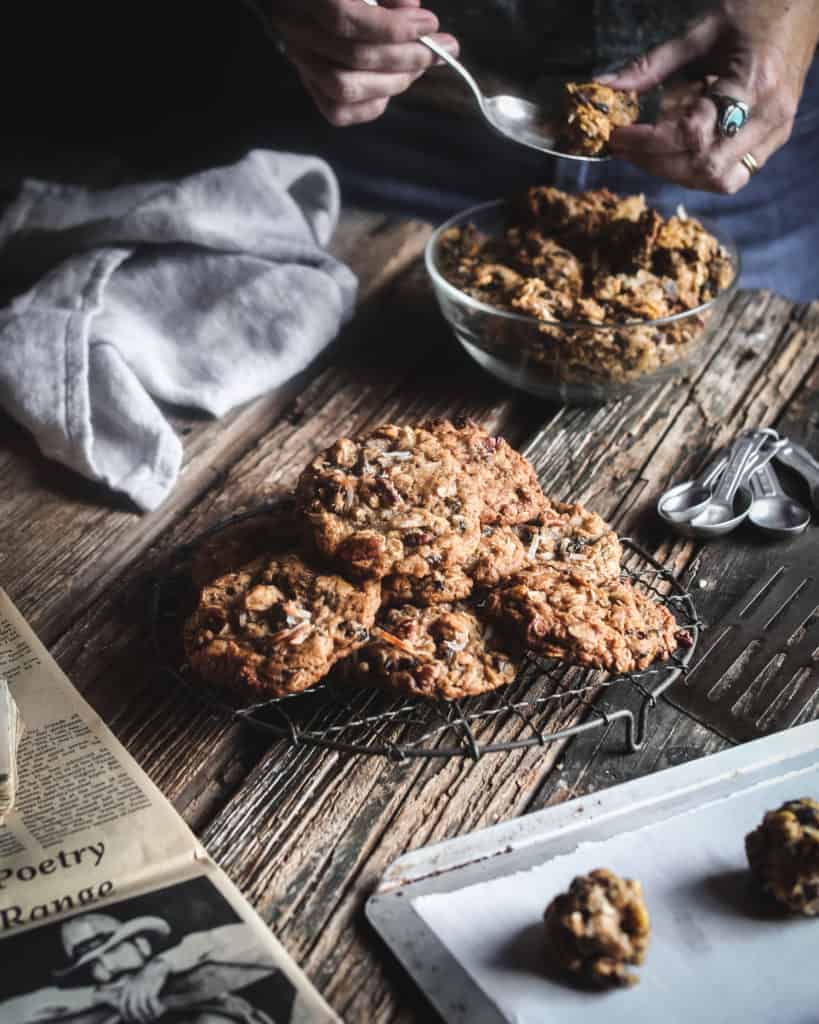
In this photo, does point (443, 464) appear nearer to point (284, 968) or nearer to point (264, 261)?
point (284, 968)

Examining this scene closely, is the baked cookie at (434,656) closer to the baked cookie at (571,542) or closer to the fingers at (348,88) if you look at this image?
the baked cookie at (571,542)

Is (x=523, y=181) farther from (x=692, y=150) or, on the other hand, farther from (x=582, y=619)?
(x=582, y=619)

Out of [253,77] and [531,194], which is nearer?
[531,194]

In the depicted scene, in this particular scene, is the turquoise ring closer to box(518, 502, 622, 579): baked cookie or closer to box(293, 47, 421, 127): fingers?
box(293, 47, 421, 127): fingers

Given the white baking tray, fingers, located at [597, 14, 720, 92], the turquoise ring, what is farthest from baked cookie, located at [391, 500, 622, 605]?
fingers, located at [597, 14, 720, 92]

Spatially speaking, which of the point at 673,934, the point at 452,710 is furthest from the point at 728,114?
the point at 673,934

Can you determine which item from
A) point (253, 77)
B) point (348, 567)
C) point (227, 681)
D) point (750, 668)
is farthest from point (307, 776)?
point (253, 77)
